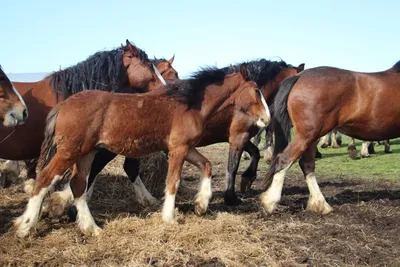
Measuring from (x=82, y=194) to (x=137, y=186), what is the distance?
177 centimetres

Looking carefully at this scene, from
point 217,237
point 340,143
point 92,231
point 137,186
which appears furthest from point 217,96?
point 340,143

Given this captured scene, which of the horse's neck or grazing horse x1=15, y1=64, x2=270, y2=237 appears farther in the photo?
the horse's neck

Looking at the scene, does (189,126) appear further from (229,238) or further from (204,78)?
(229,238)

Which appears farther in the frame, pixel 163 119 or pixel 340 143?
pixel 340 143

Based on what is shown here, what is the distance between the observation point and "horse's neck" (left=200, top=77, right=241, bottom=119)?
6219 mm

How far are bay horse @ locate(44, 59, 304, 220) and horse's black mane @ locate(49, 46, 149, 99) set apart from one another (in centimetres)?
97

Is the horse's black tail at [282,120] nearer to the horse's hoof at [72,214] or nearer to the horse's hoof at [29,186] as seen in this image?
the horse's hoof at [72,214]

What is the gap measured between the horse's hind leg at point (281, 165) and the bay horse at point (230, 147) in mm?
901

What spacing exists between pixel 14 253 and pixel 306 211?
397cm

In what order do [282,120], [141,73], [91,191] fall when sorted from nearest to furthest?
[91,191]
[282,120]
[141,73]

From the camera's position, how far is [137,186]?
7.16m

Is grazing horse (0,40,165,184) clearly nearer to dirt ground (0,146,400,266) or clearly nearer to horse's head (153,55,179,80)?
dirt ground (0,146,400,266)

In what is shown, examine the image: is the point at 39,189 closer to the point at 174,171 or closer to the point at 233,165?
the point at 174,171

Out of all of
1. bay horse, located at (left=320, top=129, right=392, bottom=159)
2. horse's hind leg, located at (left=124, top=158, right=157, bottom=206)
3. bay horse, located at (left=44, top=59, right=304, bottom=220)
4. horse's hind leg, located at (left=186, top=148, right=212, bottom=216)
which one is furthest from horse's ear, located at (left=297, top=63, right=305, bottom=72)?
horse's hind leg, located at (left=186, top=148, right=212, bottom=216)
